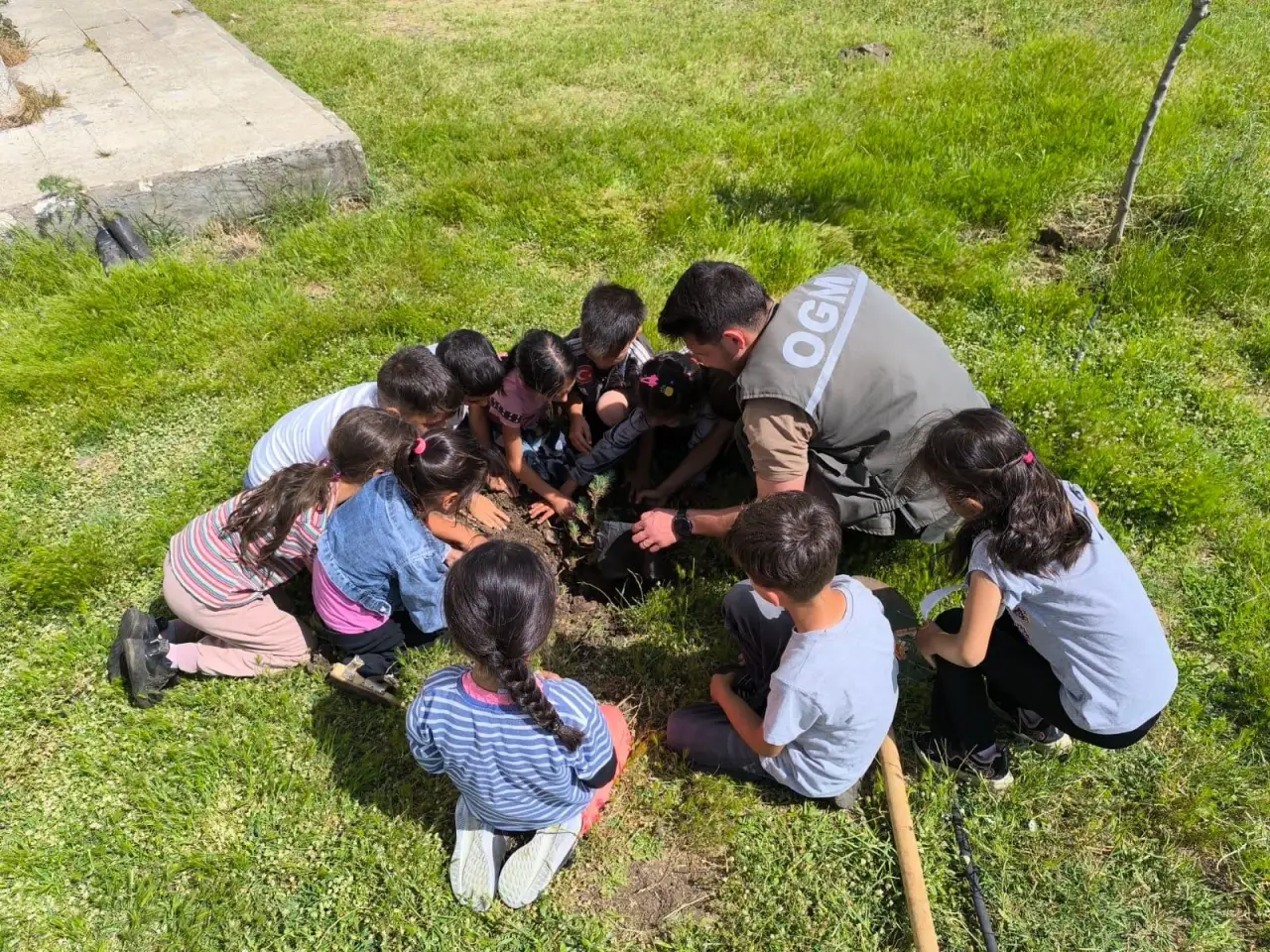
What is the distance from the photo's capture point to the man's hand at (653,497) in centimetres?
346

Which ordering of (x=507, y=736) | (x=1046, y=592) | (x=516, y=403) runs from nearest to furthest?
(x=507, y=736)
(x=1046, y=592)
(x=516, y=403)

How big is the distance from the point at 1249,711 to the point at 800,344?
6.49 feet

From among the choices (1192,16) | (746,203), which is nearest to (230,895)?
(746,203)

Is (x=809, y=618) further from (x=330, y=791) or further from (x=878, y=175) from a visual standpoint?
(x=878, y=175)

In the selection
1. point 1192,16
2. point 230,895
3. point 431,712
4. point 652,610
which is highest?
point 1192,16

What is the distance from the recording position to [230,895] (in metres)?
2.35

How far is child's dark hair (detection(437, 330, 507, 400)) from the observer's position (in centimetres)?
325

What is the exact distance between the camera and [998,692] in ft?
8.48

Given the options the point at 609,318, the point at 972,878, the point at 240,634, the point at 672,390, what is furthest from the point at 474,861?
the point at 609,318

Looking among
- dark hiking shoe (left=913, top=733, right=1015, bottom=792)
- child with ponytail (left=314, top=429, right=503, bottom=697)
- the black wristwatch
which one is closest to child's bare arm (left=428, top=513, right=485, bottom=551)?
child with ponytail (left=314, top=429, right=503, bottom=697)

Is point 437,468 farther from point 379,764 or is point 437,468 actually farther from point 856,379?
point 856,379

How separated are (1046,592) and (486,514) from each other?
2.12 meters

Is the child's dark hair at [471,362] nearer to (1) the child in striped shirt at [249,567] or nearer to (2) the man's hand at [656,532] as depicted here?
(1) the child in striped shirt at [249,567]

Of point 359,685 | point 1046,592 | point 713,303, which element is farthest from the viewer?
point 359,685
